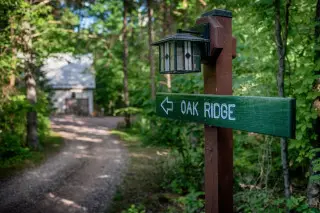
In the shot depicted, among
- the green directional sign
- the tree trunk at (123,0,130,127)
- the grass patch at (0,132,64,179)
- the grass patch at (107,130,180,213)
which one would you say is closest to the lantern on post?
the green directional sign

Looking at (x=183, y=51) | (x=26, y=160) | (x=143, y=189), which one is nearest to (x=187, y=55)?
(x=183, y=51)

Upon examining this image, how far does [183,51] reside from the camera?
2412 millimetres

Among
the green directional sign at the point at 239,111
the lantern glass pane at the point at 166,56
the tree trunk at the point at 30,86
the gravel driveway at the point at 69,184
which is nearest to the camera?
the green directional sign at the point at 239,111

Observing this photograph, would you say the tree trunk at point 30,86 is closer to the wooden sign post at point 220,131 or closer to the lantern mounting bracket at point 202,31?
the lantern mounting bracket at point 202,31

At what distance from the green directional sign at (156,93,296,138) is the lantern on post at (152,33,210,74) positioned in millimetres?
243

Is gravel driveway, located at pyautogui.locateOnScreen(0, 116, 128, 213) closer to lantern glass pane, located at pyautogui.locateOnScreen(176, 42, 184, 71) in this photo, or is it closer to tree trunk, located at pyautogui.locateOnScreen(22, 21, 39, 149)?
tree trunk, located at pyautogui.locateOnScreen(22, 21, 39, 149)

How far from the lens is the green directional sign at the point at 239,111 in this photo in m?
1.65

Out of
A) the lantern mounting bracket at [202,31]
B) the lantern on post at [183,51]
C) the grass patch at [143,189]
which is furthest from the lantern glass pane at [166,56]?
the grass patch at [143,189]

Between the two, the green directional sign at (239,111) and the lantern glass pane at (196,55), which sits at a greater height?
the lantern glass pane at (196,55)

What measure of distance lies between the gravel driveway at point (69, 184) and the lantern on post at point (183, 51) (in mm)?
4980

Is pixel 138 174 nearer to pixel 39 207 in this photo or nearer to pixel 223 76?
pixel 39 207

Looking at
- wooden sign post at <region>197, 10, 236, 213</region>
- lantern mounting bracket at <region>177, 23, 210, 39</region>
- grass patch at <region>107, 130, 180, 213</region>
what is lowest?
grass patch at <region>107, 130, 180, 213</region>

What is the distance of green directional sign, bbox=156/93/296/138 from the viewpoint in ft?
5.40

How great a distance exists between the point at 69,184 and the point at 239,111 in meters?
7.54
